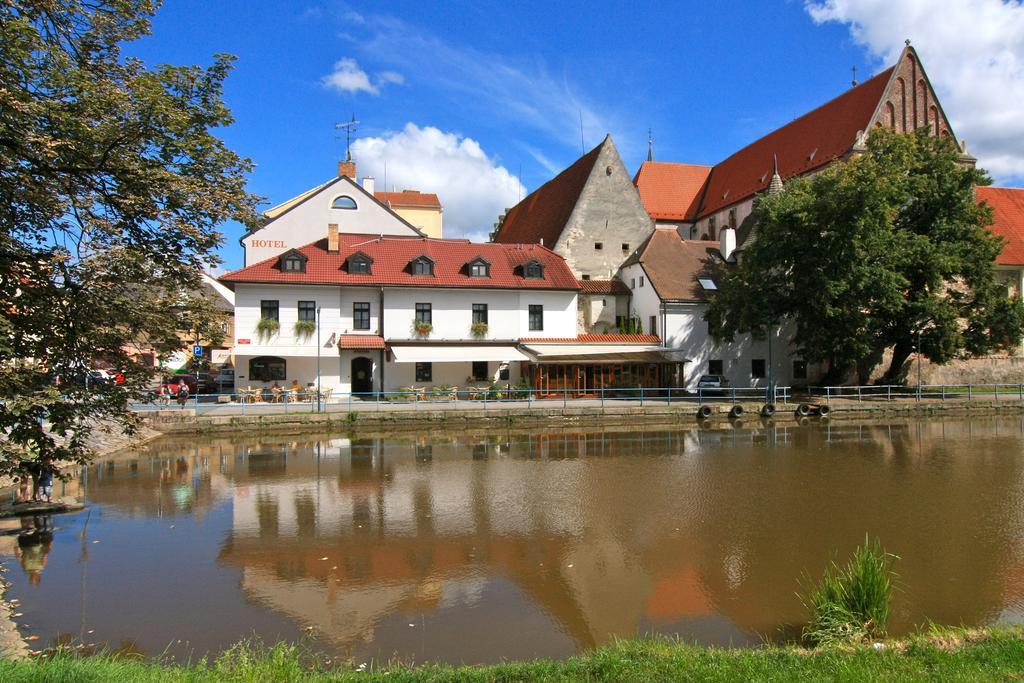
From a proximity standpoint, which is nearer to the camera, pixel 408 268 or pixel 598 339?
pixel 408 268

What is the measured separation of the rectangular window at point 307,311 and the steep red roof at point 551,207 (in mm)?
14887

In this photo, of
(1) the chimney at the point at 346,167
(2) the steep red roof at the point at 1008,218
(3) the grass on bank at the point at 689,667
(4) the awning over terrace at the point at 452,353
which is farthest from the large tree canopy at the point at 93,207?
(2) the steep red roof at the point at 1008,218

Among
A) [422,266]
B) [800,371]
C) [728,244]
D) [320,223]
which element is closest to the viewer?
[422,266]

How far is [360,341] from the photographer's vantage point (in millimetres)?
27891

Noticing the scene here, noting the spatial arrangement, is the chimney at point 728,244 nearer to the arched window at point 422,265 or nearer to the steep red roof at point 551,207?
the steep red roof at point 551,207

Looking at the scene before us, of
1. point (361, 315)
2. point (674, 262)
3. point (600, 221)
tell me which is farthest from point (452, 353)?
point (600, 221)

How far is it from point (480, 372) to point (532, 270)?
18.1 feet

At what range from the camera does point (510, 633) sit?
668 centimetres

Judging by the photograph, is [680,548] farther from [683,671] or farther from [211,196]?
[211,196]

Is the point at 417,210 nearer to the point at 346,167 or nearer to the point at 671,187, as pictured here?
the point at 346,167

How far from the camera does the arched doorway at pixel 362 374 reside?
28.7 m

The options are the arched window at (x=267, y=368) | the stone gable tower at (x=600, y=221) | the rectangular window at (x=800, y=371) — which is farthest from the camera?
the stone gable tower at (x=600, y=221)

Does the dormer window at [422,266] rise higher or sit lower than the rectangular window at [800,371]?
higher

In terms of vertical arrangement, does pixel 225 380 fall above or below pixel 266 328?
below
